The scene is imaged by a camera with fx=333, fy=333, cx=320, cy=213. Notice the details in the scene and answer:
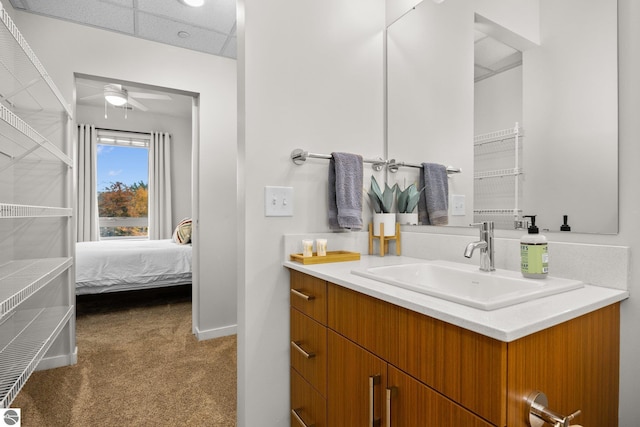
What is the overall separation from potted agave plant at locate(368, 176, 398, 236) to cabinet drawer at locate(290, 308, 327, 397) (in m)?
0.55

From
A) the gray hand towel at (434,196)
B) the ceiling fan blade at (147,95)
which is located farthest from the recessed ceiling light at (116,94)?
the gray hand towel at (434,196)

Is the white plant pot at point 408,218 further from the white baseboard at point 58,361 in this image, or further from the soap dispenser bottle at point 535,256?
the white baseboard at point 58,361

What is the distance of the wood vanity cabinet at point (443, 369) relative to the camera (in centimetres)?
65

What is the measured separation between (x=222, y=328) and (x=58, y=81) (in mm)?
2194

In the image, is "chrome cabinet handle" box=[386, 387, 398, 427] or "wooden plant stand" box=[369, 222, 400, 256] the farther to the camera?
"wooden plant stand" box=[369, 222, 400, 256]

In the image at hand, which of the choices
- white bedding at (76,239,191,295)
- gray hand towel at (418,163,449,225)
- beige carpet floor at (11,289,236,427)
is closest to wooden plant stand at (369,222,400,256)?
gray hand towel at (418,163,449,225)

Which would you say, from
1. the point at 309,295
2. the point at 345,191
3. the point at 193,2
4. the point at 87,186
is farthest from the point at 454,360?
the point at 87,186

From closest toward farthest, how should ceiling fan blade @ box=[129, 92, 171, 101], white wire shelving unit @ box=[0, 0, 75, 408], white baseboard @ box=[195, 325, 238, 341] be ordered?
white wire shelving unit @ box=[0, 0, 75, 408]
white baseboard @ box=[195, 325, 238, 341]
ceiling fan blade @ box=[129, 92, 171, 101]

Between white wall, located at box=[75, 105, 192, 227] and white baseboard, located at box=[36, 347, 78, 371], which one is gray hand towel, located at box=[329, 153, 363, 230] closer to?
white baseboard, located at box=[36, 347, 78, 371]

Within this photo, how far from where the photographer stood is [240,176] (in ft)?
4.57

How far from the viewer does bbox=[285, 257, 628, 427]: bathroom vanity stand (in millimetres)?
643

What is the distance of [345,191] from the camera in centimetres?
147

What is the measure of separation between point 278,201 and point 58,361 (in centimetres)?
211

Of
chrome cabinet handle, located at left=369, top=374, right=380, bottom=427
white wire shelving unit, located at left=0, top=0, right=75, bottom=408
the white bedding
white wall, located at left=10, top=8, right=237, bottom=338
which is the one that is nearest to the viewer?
chrome cabinet handle, located at left=369, top=374, right=380, bottom=427
